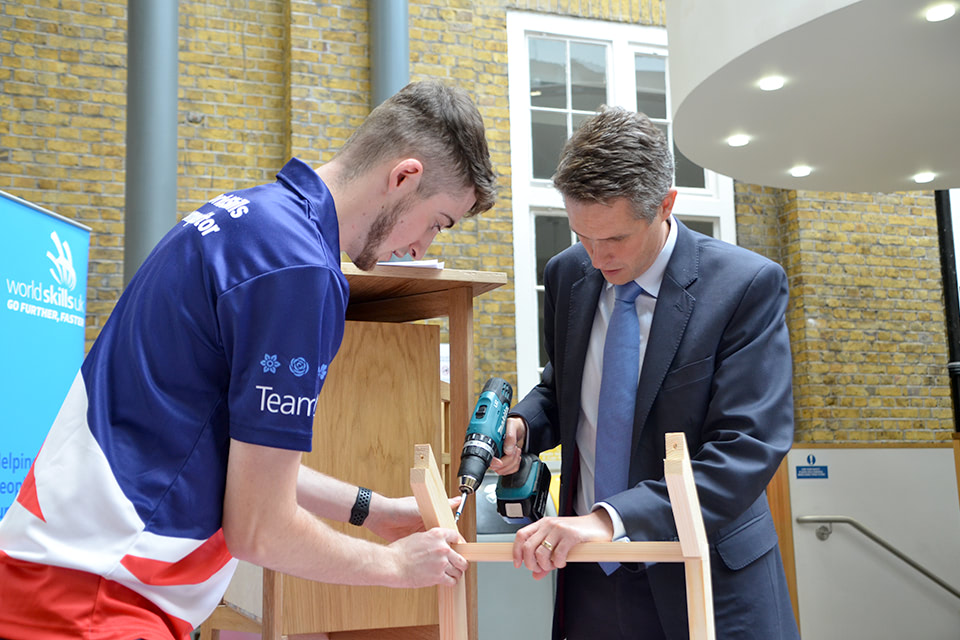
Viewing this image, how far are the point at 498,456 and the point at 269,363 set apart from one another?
74 cm

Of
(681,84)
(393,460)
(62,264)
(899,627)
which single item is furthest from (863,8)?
(899,627)

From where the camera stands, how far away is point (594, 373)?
1791 mm

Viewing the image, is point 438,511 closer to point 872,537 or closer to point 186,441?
point 186,441

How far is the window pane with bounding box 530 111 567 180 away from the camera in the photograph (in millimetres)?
7133

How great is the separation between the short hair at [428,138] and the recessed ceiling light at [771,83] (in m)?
3.79

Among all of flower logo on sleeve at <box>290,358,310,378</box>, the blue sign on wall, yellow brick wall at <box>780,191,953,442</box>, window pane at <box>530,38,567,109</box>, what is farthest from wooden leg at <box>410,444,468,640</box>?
yellow brick wall at <box>780,191,953,442</box>

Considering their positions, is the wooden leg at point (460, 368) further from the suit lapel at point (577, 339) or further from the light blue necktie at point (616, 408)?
the light blue necktie at point (616, 408)

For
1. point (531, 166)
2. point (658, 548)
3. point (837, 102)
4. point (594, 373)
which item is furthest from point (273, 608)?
point (531, 166)

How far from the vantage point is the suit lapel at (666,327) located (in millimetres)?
1616

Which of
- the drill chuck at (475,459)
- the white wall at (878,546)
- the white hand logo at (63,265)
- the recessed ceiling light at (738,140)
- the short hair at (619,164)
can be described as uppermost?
the recessed ceiling light at (738,140)

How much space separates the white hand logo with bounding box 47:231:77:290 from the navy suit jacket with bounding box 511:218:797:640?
2.26 meters

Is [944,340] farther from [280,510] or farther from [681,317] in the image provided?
[280,510]

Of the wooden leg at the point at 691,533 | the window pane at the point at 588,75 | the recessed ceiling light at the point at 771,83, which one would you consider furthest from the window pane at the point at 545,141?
the wooden leg at the point at 691,533

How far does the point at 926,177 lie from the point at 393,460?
5.53 meters
